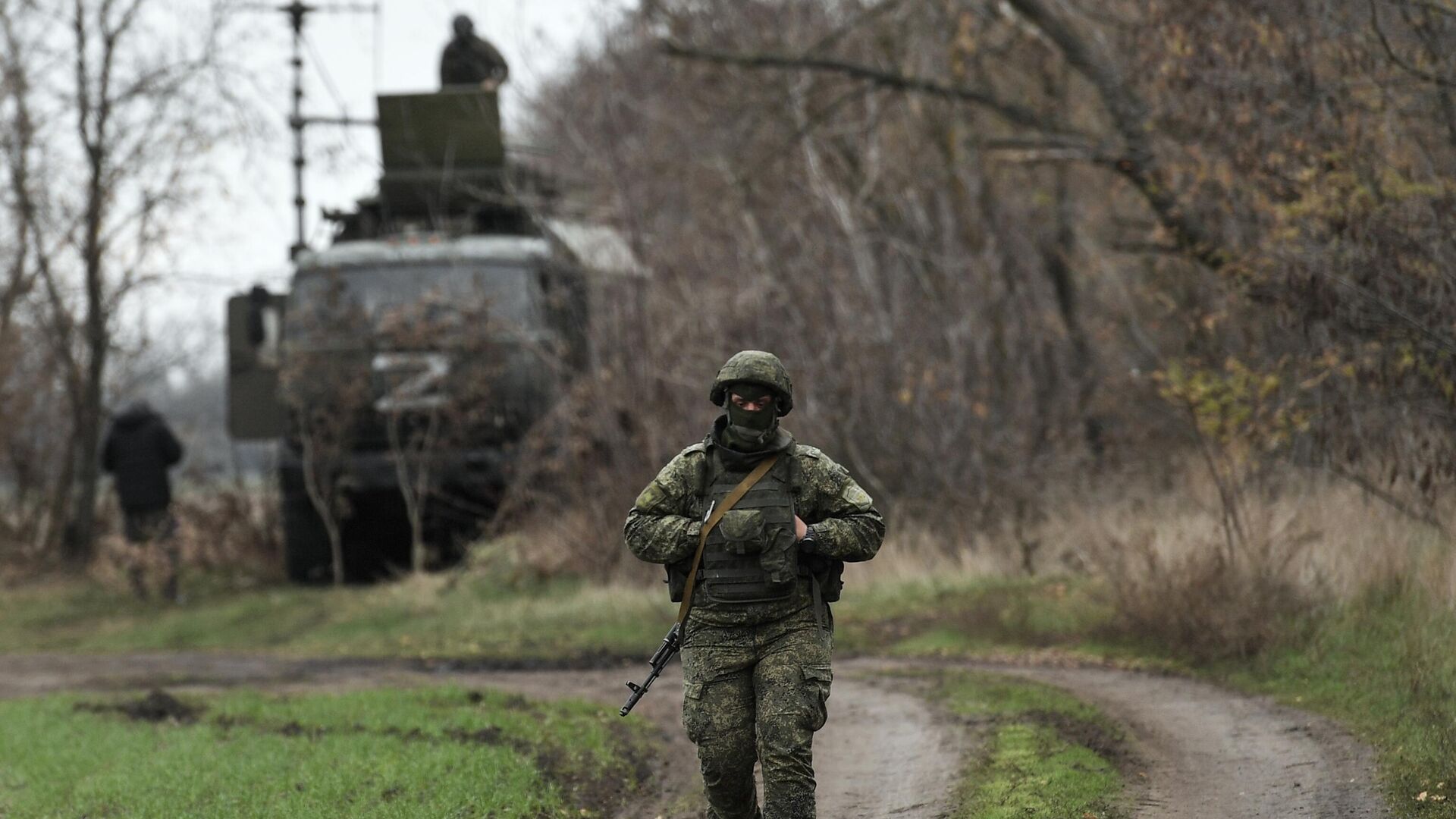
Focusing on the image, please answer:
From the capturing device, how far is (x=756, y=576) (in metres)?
5.97

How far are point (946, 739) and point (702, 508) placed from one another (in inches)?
116

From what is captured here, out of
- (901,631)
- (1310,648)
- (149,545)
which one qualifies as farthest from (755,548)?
(149,545)

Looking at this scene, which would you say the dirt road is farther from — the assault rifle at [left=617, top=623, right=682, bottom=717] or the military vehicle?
the military vehicle

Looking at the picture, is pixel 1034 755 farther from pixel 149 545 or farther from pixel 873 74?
pixel 149 545

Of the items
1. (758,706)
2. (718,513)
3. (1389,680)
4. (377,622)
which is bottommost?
(377,622)

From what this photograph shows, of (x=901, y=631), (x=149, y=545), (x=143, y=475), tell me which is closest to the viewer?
(x=901, y=631)

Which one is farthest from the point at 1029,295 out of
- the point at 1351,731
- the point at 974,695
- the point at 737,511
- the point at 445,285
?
the point at 737,511

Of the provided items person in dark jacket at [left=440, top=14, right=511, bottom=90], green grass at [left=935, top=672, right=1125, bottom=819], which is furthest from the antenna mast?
green grass at [left=935, top=672, right=1125, bottom=819]

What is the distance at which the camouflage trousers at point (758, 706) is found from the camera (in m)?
5.88

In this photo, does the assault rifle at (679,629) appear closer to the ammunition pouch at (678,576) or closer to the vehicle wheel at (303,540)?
the ammunition pouch at (678,576)

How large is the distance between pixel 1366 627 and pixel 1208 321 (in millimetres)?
2688

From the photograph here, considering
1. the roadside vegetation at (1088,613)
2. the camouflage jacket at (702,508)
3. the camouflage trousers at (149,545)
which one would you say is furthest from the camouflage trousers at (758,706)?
the camouflage trousers at (149,545)

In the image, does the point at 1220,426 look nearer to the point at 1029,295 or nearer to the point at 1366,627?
the point at 1366,627

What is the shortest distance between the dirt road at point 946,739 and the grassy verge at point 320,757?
0.46 metres
